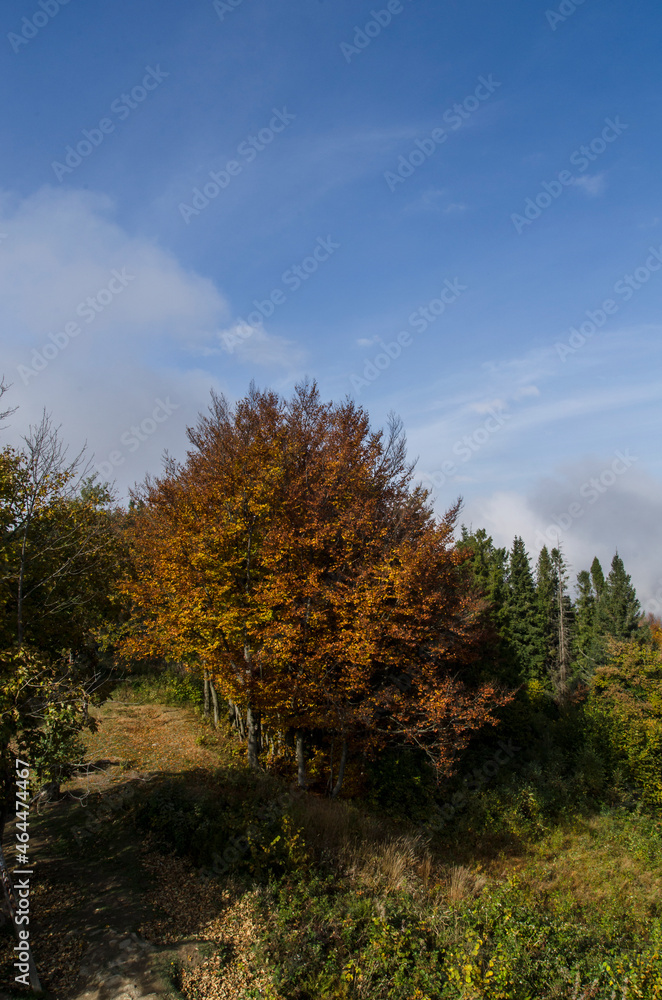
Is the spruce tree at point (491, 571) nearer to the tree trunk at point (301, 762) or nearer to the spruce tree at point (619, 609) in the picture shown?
the spruce tree at point (619, 609)

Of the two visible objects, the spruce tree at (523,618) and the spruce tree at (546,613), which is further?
the spruce tree at (546,613)

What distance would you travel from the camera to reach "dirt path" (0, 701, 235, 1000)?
325 inches

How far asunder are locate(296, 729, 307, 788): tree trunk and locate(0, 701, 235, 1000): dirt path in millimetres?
2928

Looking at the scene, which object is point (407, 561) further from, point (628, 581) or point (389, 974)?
point (628, 581)

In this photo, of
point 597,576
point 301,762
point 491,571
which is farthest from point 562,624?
point 301,762

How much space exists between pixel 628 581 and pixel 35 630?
246ft

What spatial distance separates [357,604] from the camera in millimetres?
15344

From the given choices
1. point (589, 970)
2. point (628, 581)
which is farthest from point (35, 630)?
point (628, 581)

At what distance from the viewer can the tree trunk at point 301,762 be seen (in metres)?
17.0

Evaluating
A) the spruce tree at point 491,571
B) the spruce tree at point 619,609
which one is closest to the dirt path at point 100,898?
the spruce tree at point 491,571

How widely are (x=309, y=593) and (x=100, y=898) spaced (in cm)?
811

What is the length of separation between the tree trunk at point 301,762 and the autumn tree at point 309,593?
126mm

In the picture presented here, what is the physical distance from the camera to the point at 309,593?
15.3 metres

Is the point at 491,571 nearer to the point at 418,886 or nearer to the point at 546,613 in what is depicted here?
the point at 546,613
